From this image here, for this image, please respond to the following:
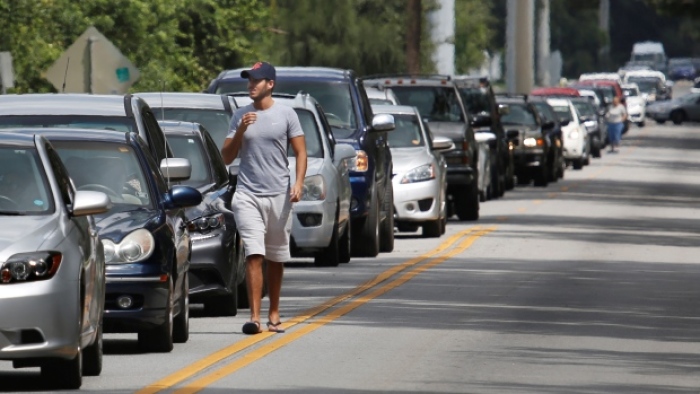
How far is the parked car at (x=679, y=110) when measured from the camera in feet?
312

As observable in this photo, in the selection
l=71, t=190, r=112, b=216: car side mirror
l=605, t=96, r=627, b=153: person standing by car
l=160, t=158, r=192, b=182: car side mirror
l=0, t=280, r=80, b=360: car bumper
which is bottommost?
l=605, t=96, r=627, b=153: person standing by car

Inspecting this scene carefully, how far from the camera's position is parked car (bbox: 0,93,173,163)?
49.5 ft

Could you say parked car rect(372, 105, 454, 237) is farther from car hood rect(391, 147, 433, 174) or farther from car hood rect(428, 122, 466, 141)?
car hood rect(428, 122, 466, 141)

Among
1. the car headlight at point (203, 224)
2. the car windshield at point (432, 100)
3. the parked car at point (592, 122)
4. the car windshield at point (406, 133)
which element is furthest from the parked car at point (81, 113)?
the parked car at point (592, 122)

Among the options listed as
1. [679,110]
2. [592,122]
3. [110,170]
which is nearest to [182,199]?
[110,170]

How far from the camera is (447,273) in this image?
21.1 meters

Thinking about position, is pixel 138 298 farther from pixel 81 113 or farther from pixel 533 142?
A: pixel 533 142

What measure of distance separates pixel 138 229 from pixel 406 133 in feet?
47.6

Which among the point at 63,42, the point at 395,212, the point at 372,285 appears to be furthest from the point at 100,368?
the point at 63,42

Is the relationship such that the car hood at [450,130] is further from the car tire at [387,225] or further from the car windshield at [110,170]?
the car windshield at [110,170]

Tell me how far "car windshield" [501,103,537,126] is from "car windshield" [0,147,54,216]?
3231 centimetres

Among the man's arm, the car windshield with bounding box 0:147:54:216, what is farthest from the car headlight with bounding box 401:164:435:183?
the car windshield with bounding box 0:147:54:216

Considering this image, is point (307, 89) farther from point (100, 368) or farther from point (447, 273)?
point (100, 368)

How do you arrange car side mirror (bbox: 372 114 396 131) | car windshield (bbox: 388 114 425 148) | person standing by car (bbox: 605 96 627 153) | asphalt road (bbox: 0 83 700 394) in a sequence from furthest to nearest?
person standing by car (bbox: 605 96 627 153) → car windshield (bbox: 388 114 425 148) → car side mirror (bbox: 372 114 396 131) → asphalt road (bbox: 0 83 700 394)
